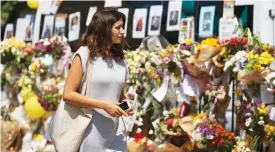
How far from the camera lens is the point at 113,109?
266cm

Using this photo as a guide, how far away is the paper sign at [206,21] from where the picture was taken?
5559mm

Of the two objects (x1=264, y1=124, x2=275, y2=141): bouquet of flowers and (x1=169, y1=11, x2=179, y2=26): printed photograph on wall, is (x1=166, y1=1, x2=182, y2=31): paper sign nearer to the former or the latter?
(x1=169, y1=11, x2=179, y2=26): printed photograph on wall

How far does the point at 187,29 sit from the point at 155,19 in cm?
51

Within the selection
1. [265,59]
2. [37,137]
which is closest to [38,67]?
[37,137]

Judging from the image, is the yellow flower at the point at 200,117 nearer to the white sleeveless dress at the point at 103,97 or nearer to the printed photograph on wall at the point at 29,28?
the white sleeveless dress at the point at 103,97

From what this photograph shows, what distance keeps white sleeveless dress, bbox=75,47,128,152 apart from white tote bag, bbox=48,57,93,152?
0.03 meters

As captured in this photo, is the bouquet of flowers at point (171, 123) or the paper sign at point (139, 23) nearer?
the bouquet of flowers at point (171, 123)

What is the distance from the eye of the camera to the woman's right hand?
2.66 m

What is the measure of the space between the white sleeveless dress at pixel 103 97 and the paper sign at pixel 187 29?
112 inches

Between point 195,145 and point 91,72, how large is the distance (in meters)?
1.92

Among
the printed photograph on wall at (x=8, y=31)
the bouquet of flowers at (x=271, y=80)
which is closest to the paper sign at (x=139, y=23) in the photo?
the printed photograph on wall at (x=8, y=31)

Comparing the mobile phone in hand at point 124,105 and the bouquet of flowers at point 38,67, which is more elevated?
the mobile phone in hand at point 124,105

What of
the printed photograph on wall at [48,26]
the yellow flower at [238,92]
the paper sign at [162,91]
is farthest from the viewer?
the printed photograph on wall at [48,26]

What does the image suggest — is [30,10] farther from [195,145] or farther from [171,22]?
[195,145]
